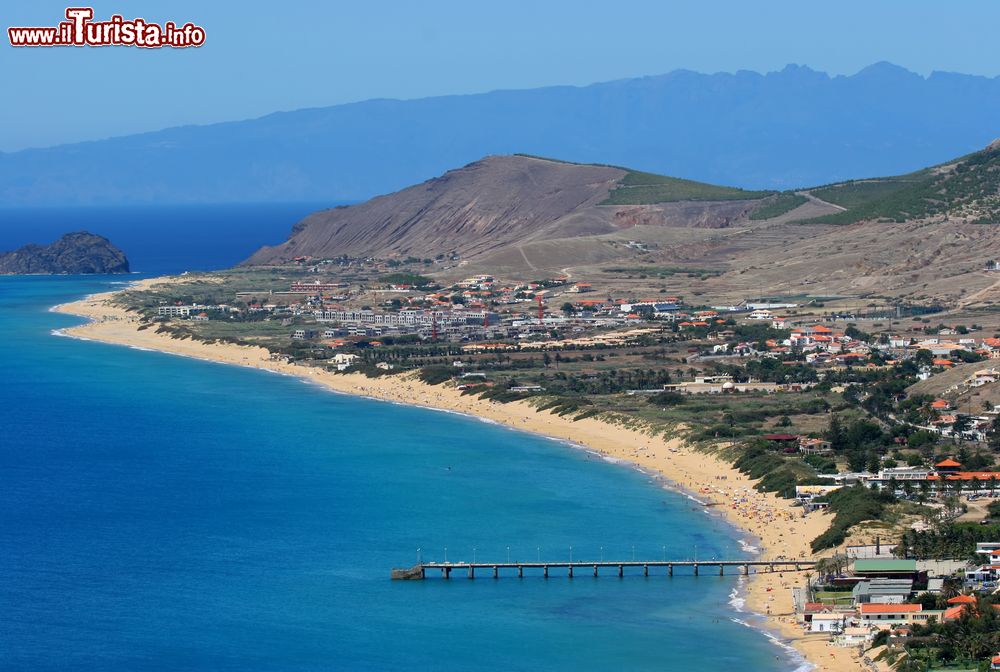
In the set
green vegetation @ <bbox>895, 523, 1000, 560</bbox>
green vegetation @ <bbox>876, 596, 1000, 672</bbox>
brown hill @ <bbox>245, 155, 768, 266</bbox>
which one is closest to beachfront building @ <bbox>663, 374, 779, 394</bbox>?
green vegetation @ <bbox>895, 523, 1000, 560</bbox>

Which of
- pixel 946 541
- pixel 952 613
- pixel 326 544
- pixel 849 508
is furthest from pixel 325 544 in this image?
pixel 952 613

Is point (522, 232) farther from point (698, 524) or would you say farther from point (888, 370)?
point (698, 524)

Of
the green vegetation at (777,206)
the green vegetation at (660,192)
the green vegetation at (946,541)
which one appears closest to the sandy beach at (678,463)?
the green vegetation at (946,541)

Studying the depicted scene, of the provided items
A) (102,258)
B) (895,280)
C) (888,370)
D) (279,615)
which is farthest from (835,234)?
(279,615)

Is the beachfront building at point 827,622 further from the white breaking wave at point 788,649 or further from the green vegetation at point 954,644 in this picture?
the green vegetation at point 954,644

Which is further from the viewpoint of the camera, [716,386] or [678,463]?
[716,386]

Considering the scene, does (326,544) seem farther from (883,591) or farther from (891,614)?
(891,614)
